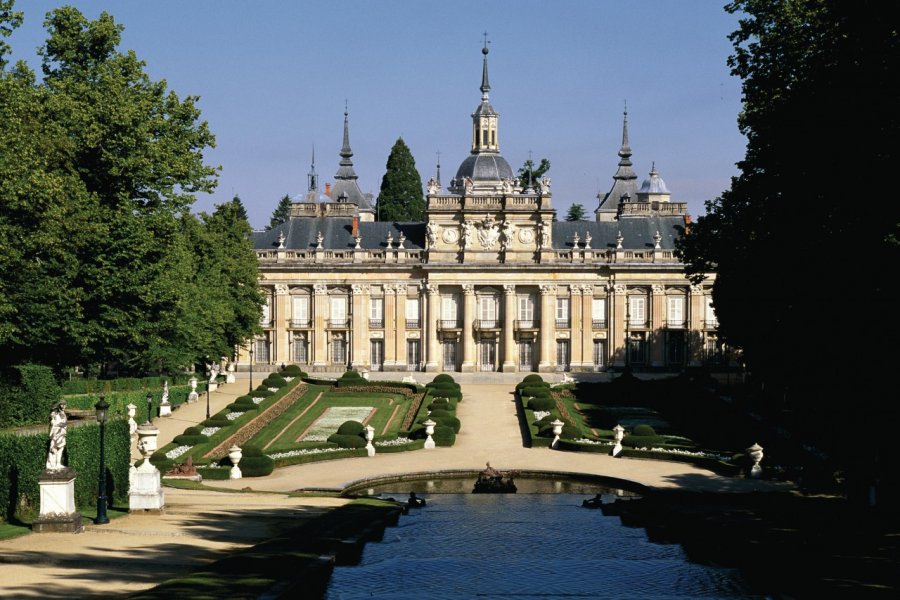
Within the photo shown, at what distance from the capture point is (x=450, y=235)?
273 feet

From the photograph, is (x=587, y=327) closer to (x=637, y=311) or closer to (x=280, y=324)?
(x=637, y=311)

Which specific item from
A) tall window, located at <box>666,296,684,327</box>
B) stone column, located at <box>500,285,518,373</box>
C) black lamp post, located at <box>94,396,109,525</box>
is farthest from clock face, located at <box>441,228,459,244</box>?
black lamp post, located at <box>94,396,109,525</box>

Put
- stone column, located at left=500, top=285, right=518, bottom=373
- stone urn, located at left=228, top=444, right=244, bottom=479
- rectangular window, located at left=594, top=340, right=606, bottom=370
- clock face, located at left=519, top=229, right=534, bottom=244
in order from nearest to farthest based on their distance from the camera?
1. stone urn, located at left=228, top=444, right=244, bottom=479
2. stone column, located at left=500, top=285, right=518, bottom=373
3. clock face, located at left=519, top=229, right=534, bottom=244
4. rectangular window, located at left=594, top=340, right=606, bottom=370

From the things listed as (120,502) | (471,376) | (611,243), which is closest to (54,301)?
(120,502)

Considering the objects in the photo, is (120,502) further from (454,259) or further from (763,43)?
(454,259)

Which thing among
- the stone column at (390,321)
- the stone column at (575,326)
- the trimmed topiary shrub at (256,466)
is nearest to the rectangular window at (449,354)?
the stone column at (390,321)

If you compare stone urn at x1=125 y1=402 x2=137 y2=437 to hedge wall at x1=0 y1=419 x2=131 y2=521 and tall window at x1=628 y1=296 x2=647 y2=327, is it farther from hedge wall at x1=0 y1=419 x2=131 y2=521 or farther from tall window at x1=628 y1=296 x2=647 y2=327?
tall window at x1=628 y1=296 x2=647 y2=327

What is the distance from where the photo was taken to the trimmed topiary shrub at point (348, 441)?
50.2 m

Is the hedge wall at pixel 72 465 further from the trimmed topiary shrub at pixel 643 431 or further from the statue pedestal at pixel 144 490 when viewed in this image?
the trimmed topiary shrub at pixel 643 431

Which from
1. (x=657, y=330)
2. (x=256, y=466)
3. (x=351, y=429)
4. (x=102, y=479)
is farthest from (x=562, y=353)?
(x=102, y=479)

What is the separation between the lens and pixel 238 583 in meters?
18.3

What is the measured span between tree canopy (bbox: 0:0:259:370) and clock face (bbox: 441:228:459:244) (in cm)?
3619

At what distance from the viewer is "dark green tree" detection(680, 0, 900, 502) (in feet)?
84.9

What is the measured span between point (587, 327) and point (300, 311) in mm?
21330
